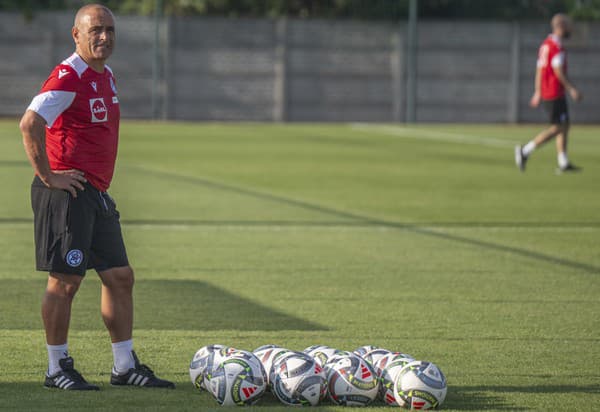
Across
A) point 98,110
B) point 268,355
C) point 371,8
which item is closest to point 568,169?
point 268,355

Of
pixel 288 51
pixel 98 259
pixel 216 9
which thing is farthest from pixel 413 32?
pixel 98 259

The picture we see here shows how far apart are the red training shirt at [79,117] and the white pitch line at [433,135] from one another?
73.7ft

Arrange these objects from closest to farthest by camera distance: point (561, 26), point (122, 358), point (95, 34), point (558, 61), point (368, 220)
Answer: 1. point (95, 34)
2. point (122, 358)
3. point (368, 220)
4. point (561, 26)
5. point (558, 61)

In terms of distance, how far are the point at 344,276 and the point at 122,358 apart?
12.8 feet

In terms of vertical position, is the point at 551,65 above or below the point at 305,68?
above

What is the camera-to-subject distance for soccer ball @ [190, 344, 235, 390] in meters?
5.95

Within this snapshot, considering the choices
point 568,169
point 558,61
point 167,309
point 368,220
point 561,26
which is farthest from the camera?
point 568,169

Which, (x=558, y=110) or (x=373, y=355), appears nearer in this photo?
(x=373, y=355)

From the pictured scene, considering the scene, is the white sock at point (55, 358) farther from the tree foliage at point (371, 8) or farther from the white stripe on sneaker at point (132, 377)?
the tree foliage at point (371, 8)

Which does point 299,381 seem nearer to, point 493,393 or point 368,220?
point 493,393

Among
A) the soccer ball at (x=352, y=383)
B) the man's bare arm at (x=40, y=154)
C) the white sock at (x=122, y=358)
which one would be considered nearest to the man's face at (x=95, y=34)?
the man's bare arm at (x=40, y=154)

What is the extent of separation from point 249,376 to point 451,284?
4.08m

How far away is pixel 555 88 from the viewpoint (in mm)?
20031

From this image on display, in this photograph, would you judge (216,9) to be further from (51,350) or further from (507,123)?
(51,350)
